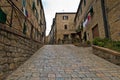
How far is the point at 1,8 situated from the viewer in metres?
6.82

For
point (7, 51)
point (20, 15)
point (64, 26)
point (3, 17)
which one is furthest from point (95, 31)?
point (64, 26)

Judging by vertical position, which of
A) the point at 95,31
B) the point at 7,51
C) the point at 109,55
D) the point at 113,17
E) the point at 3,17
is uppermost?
the point at 113,17

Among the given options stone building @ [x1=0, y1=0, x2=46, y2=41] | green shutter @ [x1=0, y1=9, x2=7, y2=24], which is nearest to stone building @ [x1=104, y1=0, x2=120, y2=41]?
stone building @ [x1=0, y1=0, x2=46, y2=41]

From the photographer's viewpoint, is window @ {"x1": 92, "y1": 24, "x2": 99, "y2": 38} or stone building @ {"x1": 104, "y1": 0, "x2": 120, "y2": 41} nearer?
stone building @ {"x1": 104, "y1": 0, "x2": 120, "y2": 41}

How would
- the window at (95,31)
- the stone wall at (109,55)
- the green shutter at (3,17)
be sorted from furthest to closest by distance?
the window at (95,31)
the green shutter at (3,17)
the stone wall at (109,55)

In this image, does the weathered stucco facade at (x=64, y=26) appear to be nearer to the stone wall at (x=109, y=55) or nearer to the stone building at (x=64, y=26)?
the stone building at (x=64, y=26)

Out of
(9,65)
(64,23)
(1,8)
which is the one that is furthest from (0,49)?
(64,23)

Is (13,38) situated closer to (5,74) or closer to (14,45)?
(14,45)

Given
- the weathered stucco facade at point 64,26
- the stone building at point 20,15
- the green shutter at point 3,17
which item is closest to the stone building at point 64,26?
the weathered stucco facade at point 64,26

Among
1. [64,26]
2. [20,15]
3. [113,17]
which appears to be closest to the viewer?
[20,15]

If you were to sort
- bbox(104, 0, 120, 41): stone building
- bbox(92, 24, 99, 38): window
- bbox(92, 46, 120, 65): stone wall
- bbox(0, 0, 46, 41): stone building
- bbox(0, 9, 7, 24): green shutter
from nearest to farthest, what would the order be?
bbox(92, 46, 120, 65): stone wall
bbox(0, 0, 46, 41): stone building
bbox(0, 9, 7, 24): green shutter
bbox(104, 0, 120, 41): stone building
bbox(92, 24, 99, 38): window

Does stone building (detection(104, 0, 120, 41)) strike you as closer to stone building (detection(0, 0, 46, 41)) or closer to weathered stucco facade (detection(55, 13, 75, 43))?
stone building (detection(0, 0, 46, 41))

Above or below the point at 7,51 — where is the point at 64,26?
above

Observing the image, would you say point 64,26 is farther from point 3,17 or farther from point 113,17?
point 3,17
